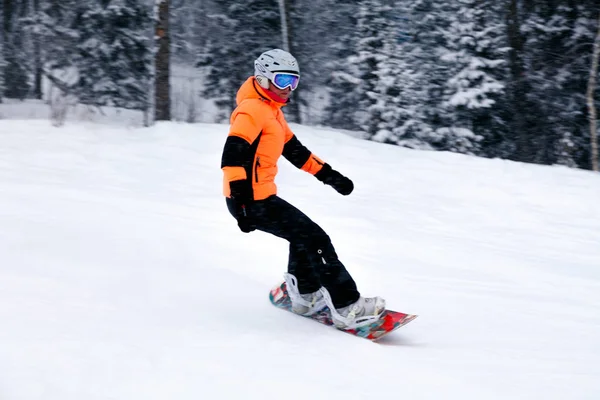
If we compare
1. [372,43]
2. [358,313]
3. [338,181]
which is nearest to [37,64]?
[372,43]

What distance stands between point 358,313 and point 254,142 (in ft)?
4.68

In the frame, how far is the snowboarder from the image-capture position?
4.34 m

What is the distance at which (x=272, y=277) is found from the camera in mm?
5977

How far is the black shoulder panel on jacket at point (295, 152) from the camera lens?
5.02m

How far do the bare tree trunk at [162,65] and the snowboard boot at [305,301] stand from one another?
11059mm

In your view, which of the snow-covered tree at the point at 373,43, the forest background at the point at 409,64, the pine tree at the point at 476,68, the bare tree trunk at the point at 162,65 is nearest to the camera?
the bare tree trunk at the point at 162,65

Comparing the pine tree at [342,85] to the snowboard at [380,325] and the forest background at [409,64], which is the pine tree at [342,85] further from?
the snowboard at [380,325]

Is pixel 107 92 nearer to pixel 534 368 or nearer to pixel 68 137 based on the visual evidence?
pixel 68 137

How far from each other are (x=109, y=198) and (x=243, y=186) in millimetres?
4242

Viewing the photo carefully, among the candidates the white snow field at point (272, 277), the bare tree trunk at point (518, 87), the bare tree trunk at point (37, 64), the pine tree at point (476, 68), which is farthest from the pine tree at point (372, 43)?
the white snow field at point (272, 277)

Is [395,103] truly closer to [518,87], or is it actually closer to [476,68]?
[476,68]

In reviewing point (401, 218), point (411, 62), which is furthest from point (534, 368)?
point (411, 62)

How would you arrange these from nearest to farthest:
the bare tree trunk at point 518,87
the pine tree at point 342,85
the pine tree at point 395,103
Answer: the bare tree trunk at point 518,87, the pine tree at point 395,103, the pine tree at point 342,85

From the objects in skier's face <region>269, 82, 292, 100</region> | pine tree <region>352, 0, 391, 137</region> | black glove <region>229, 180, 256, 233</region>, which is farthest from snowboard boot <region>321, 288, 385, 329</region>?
pine tree <region>352, 0, 391, 137</region>
